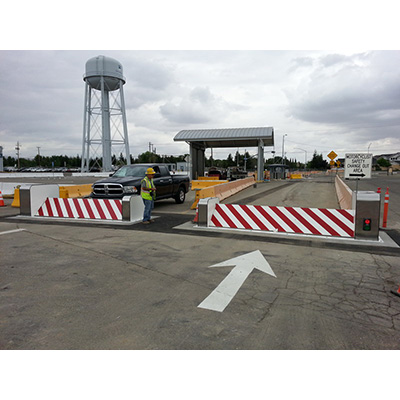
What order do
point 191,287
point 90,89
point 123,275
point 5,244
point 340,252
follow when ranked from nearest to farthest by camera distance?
1. point 191,287
2. point 123,275
3. point 340,252
4. point 5,244
5. point 90,89

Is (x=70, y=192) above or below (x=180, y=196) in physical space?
above

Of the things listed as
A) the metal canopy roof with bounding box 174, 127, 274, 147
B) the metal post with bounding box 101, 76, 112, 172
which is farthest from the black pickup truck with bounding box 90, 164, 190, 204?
the metal post with bounding box 101, 76, 112, 172

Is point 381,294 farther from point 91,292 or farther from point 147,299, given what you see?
point 91,292

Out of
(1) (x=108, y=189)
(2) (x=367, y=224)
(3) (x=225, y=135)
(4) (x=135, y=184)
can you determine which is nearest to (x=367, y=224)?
(2) (x=367, y=224)

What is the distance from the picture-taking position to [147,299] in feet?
14.6

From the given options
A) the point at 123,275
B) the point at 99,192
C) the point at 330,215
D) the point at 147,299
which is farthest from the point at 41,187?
the point at 330,215

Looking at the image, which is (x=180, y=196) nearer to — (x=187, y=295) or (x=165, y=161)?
(x=187, y=295)

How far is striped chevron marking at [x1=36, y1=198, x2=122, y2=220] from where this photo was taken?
10.8m

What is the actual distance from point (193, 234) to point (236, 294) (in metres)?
4.17

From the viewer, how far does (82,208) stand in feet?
36.6

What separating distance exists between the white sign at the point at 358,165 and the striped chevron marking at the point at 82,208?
24.1 ft

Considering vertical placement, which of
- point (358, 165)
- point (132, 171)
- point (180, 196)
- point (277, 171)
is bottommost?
point (180, 196)

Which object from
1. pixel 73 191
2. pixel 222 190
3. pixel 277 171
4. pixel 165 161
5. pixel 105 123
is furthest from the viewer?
pixel 165 161

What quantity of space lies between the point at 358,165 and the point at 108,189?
8.66 metres
